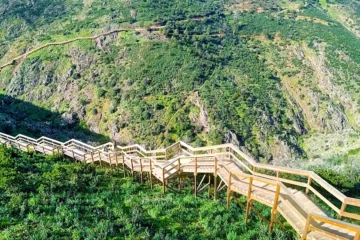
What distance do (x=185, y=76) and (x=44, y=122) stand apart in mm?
23912

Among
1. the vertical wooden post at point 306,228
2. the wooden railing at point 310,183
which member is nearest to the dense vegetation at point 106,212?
the wooden railing at point 310,183

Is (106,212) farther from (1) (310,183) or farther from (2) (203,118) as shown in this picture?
(2) (203,118)

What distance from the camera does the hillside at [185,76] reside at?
164ft

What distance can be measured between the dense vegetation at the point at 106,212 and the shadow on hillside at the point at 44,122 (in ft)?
97.8

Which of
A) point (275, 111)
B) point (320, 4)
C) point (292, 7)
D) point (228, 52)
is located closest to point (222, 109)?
point (275, 111)

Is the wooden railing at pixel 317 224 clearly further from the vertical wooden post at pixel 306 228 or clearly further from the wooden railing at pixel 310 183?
the wooden railing at pixel 310 183

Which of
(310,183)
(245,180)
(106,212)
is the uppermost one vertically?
(310,183)

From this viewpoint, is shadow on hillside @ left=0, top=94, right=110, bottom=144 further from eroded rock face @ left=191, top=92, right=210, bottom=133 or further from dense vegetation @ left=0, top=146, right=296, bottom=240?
dense vegetation @ left=0, top=146, right=296, bottom=240

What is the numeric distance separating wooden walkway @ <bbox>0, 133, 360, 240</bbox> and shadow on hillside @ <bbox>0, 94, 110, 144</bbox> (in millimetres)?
24948

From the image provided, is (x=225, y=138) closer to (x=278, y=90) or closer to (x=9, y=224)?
(x=278, y=90)

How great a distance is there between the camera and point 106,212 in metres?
11.5

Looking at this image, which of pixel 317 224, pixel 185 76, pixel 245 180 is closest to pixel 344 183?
pixel 245 180

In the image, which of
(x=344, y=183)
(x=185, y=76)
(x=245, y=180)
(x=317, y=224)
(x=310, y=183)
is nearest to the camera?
(x=317, y=224)

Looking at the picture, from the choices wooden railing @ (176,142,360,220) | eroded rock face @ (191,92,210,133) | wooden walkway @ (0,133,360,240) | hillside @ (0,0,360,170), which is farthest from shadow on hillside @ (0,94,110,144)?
wooden railing @ (176,142,360,220)
